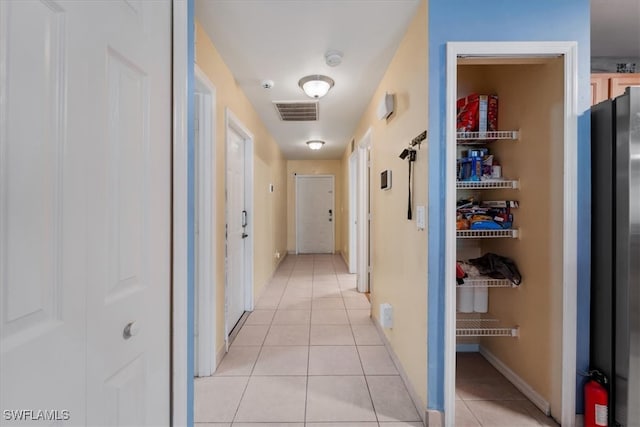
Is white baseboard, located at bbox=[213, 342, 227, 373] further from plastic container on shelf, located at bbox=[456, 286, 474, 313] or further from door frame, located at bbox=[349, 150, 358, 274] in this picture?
door frame, located at bbox=[349, 150, 358, 274]

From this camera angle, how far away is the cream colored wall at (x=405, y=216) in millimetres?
1684

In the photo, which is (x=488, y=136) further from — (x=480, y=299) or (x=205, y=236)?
(x=205, y=236)

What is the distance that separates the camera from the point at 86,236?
676 millimetres

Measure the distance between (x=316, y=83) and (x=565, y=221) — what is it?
204cm

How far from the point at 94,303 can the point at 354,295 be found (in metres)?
3.56

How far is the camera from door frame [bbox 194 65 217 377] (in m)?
2.10

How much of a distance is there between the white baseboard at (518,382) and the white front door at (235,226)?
2240 millimetres

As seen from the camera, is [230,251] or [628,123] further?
[230,251]

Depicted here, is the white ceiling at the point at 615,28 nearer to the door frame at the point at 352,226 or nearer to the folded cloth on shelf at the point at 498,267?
the folded cloth on shelf at the point at 498,267

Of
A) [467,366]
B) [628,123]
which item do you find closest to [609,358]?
[467,366]

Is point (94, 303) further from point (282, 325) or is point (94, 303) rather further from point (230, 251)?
point (282, 325)

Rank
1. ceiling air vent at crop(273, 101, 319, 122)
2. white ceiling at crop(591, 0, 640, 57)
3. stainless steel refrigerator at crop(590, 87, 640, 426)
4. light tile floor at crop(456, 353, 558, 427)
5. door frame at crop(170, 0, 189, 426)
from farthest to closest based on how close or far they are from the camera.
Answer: ceiling air vent at crop(273, 101, 319, 122) → white ceiling at crop(591, 0, 640, 57) → light tile floor at crop(456, 353, 558, 427) → stainless steel refrigerator at crop(590, 87, 640, 426) → door frame at crop(170, 0, 189, 426)

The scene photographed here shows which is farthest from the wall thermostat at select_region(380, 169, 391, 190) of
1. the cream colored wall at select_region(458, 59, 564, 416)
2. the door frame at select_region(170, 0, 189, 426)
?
the door frame at select_region(170, 0, 189, 426)
